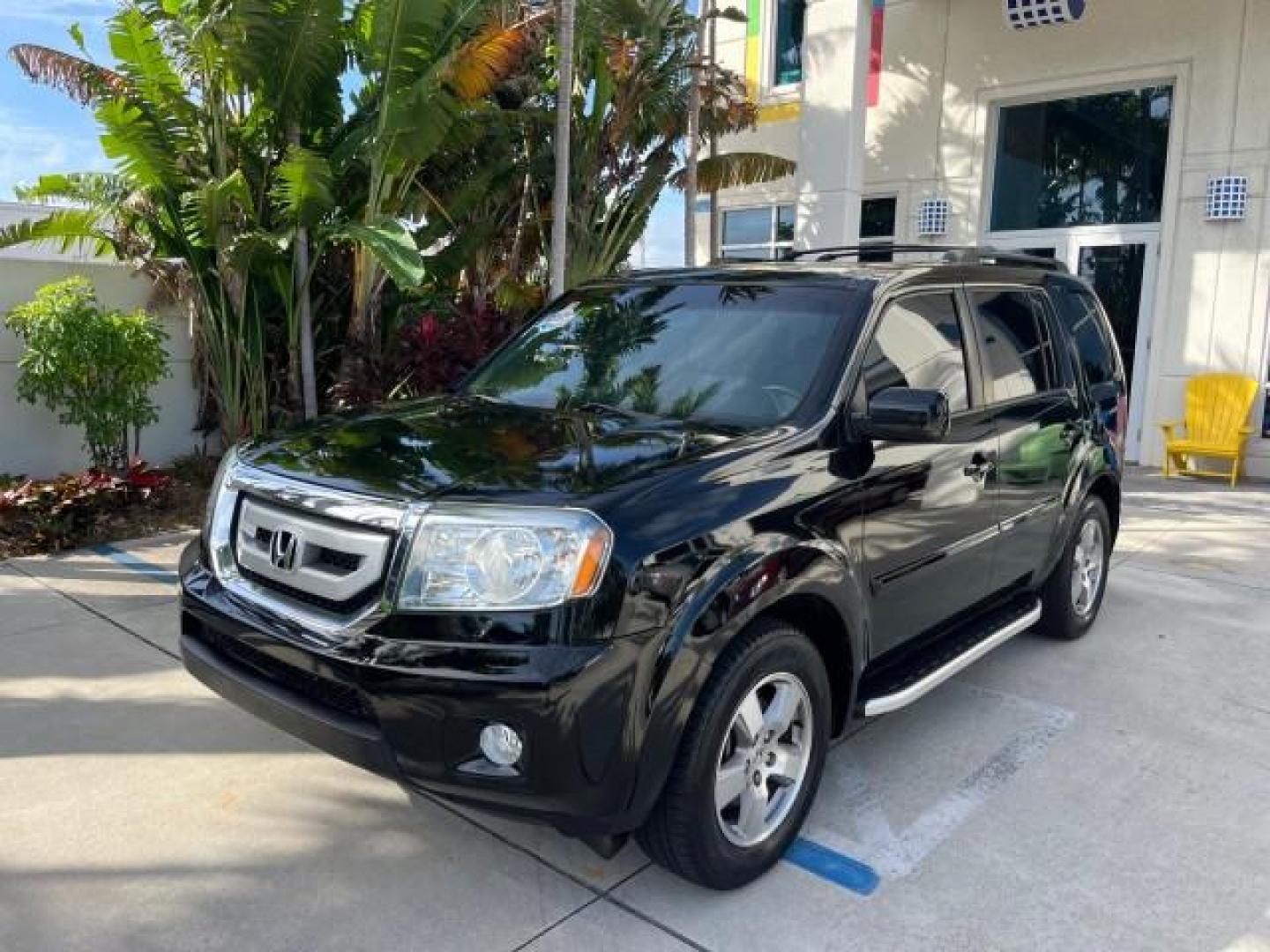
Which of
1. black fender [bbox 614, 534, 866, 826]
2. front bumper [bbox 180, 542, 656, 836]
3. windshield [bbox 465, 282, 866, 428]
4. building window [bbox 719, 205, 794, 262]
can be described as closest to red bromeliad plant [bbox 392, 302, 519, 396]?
windshield [bbox 465, 282, 866, 428]

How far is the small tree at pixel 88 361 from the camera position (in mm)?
6906

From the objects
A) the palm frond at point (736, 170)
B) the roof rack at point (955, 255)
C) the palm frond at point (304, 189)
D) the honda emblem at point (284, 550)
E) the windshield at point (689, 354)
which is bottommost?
the honda emblem at point (284, 550)

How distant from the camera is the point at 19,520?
258 inches

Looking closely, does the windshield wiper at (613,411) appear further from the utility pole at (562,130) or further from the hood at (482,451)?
the utility pole at (562,130)

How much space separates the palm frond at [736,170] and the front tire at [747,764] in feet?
31.9

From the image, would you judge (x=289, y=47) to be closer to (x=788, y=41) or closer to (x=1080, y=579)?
(x=1080, y=579)

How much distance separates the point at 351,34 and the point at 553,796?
281 inches

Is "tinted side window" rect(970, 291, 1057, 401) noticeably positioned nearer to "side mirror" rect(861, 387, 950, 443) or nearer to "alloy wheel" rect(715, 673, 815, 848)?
"side mirror" rect(861, 387, 950, 443)

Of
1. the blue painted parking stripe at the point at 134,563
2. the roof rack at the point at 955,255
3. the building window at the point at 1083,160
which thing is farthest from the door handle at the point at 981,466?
the building window at the point at 1083,160

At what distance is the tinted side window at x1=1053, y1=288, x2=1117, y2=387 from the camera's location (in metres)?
5.18

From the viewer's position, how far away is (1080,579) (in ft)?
17.4

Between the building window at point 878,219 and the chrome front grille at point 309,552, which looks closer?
the chrome front grille at point 309,552

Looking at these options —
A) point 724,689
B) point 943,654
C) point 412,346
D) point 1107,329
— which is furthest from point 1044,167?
point 724,689

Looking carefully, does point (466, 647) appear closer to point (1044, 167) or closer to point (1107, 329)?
point (1107, 329)
